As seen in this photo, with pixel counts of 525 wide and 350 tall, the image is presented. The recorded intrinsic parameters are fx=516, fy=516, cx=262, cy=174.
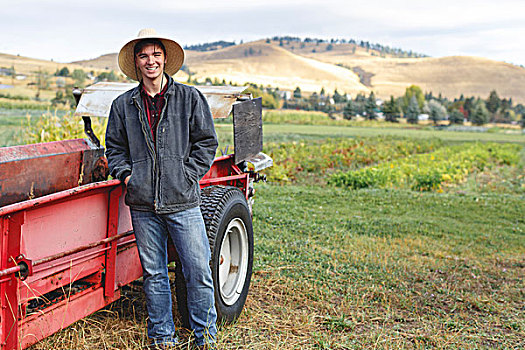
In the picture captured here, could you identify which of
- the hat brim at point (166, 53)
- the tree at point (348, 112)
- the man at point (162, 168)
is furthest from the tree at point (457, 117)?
the man at point (162, 168)

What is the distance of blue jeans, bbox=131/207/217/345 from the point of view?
321 cm

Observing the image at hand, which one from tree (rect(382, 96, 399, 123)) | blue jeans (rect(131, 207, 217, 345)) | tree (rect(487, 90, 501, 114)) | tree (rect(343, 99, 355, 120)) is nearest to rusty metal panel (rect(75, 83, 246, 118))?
blue jeans (rect(131, 207, 217, 345))

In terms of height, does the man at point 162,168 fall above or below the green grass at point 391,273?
above

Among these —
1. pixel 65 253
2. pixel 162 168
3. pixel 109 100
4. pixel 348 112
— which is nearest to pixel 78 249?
pixel 65 253

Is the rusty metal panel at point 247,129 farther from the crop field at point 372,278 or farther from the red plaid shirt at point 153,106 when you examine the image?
the crop field at point 372,278

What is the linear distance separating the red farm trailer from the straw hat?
0.78 meters

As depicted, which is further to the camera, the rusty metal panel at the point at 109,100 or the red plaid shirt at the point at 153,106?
the rusty metal panel at the point at 109,100

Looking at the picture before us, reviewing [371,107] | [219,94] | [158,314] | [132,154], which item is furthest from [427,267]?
[371,107]

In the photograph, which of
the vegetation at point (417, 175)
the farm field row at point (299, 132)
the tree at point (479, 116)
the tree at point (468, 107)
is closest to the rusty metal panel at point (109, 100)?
the vegetation at point (417, 175)

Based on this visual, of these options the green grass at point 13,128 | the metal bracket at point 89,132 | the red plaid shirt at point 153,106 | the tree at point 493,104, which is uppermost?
the tree at point 493,104

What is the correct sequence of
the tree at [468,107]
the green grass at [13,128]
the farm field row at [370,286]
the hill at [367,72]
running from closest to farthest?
the farm field row at [370,286], the green grass at [13,128], the tree at [468,107], the hill at [367,72]

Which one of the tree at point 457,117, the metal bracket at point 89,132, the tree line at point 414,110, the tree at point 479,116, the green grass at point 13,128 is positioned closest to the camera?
the metal bracket at point 89,132

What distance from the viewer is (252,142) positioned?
15.8 ft

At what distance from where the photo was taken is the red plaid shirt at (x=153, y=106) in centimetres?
318
